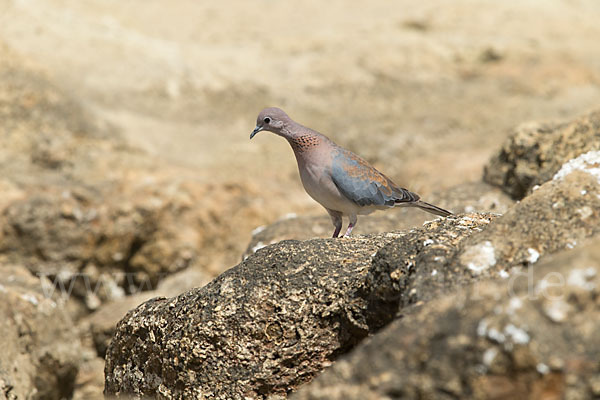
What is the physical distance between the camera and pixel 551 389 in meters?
2.21

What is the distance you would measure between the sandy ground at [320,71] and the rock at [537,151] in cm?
308

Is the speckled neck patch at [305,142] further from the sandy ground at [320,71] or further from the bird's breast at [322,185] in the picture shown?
the sandy ground at [320,71]

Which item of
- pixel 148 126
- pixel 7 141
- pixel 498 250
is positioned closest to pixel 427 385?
pixel 498 250

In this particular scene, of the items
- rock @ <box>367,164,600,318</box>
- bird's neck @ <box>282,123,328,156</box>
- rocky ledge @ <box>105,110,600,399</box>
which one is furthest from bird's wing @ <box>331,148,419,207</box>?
rock @ <box>367,164,600,318</box>

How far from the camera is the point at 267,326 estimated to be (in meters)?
3.62

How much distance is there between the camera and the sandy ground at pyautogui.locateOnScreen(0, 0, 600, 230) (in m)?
11.9

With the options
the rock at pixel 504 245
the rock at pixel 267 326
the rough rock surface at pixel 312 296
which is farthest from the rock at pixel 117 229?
the rock at pixel 504 245

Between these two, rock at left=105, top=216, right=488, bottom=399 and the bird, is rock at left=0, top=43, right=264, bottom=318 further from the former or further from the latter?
rock at left=105, top=216, right=488, bottom=399

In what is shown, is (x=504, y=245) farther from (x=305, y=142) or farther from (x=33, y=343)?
(x=33, y=343)

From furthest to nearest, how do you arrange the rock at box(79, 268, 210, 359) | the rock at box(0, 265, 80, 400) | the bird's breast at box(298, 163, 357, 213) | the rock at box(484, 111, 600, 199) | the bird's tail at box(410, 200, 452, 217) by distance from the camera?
the rock at box(79, 268, 210, 359) → the rock at box(484, 111, 600, 199) → the bird's tail at box(410, 200, 452, 217) → the bird's breast at box(298, 163, 357, 213) → the rock at box(0, 265, 80, 400)

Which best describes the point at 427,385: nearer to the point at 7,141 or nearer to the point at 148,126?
the point at 7,141

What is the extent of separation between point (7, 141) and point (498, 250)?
28.7 feet

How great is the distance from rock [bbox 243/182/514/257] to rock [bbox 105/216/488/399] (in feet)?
6.30

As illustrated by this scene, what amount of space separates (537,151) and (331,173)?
192 centimetres
